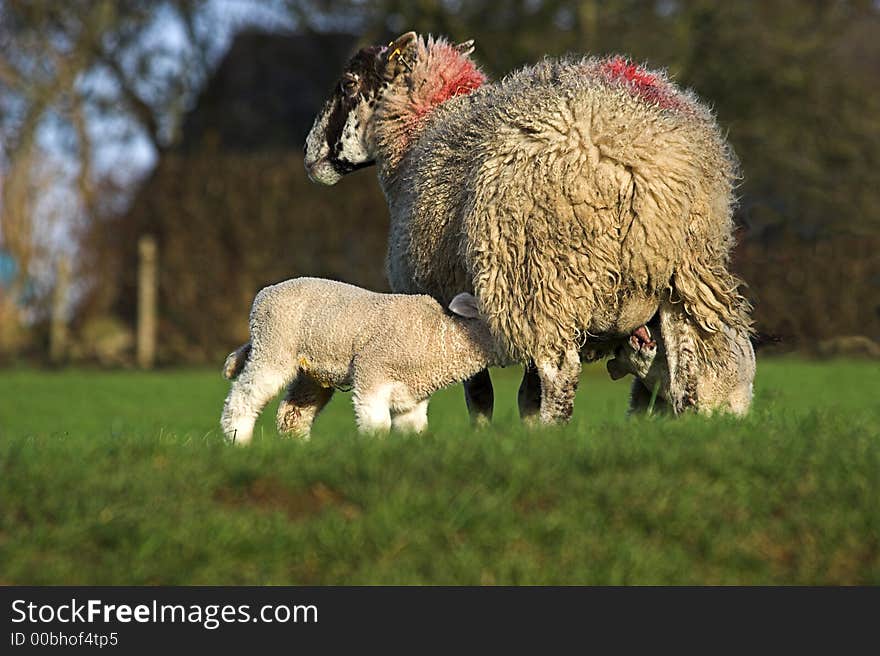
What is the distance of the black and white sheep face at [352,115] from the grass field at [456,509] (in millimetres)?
2536

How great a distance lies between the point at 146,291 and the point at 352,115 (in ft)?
44.1

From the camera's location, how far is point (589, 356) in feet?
22.7

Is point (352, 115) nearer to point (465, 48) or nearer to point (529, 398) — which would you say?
point (465, 48)

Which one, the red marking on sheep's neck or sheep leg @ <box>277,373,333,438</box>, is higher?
the red marking on sheep's neck

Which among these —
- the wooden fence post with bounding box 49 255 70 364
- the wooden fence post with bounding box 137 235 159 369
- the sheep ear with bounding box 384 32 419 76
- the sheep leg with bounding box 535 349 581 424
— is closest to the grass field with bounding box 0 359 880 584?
the sheep leg with bounding box 535 349 581 424

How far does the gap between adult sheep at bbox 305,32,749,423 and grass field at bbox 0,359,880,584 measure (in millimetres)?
651

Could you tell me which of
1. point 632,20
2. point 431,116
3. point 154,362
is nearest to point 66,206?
point 154,362

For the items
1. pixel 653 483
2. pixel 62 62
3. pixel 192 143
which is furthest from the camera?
pixel 192 143

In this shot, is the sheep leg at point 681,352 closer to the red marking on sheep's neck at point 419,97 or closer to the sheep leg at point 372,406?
the sheep leg at point 372,406

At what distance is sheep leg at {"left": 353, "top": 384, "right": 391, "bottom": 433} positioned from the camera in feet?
19.5

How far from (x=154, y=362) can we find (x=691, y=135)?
1603 centimetres

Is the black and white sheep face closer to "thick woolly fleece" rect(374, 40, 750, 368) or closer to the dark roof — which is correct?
"thick woolly fleece" rect(374, 40, 750, 368)
